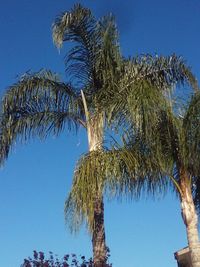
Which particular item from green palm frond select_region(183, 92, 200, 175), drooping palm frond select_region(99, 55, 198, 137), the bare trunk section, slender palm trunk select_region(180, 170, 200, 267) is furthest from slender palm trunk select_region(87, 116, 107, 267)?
green palm frond select_region(183, 92, 200, 175)

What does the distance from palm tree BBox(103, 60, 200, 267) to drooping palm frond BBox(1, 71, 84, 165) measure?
193 centimetres

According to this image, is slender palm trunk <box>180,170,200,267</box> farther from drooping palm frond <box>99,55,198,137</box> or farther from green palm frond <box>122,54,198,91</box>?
green palm frond <box>122,54,198,91</box>

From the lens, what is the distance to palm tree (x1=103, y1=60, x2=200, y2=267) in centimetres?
1173

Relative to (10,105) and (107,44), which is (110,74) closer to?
(107,44)

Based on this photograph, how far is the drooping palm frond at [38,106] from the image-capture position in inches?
544

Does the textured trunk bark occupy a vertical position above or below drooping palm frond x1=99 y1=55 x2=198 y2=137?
below

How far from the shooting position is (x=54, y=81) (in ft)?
46.4

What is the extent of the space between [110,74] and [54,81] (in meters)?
1.48

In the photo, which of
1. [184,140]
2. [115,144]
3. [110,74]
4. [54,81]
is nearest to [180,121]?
[184,140]

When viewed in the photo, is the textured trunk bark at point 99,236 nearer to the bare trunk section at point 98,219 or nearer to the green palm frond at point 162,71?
the bare trunk section at point 98,219

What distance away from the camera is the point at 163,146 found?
12.4m

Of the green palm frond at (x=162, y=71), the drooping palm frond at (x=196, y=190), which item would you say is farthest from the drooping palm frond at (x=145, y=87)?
the drooping palm frond at (x=196, y=190)

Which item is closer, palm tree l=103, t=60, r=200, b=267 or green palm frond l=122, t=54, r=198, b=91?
palm tree l=103, t=60, r=200, b=267

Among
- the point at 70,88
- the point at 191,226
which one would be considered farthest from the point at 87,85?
the point at 191,226
